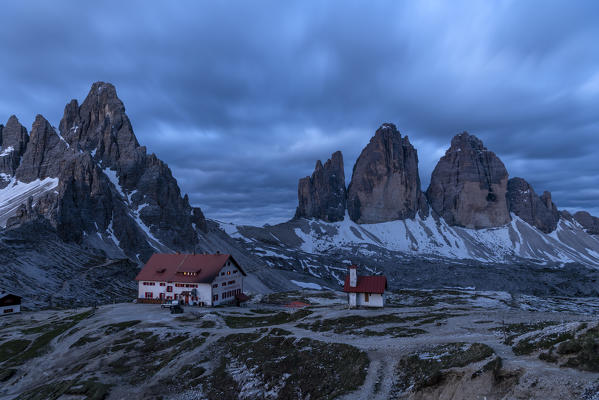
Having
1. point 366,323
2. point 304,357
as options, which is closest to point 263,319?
point 366,323

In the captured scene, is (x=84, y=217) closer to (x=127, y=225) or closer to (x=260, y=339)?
(x=127, y=225)

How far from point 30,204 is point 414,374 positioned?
185 meters

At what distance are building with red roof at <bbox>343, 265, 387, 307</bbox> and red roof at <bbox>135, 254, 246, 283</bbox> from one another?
25698 millimetres

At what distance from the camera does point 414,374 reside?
25.0m

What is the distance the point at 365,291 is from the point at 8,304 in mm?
71769

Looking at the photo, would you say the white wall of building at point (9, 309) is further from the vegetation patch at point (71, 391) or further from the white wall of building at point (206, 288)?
the vegetation patch at point (71, 391)

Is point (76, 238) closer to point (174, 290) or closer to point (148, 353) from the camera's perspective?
point (174, 290)

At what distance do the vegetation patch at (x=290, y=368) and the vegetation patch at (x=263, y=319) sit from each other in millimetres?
14098

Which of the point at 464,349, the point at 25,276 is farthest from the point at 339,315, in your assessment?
the point at 25,276

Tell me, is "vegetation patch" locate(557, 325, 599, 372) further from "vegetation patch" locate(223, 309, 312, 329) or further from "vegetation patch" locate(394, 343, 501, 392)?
"vegetation patch" locate(223, 309, 312, 329)

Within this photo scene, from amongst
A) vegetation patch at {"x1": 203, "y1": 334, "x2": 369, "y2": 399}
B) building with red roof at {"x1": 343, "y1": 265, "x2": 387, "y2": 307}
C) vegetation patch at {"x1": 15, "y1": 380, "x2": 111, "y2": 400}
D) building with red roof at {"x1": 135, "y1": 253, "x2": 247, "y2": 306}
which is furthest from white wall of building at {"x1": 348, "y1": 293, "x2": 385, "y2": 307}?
vegetation patch at {"x1": 15, "y1": 380, "x2": 111, "y2": 400}

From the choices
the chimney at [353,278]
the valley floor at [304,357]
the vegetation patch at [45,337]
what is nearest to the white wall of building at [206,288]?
the valley floor at [304,357]

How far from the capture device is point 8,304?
77000 millimetres

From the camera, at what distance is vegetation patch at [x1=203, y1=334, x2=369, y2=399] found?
27.0 meters
